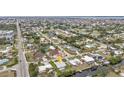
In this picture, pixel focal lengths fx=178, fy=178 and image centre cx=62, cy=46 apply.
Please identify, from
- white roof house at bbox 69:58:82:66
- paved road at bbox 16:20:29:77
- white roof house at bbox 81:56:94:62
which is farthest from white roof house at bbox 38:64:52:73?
white roof house at bbox 81:56:94:62

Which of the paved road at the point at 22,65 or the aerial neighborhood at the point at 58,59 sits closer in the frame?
the paved road at the point at 22,65

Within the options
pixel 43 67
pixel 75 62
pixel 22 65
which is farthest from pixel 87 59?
pixel 22 65

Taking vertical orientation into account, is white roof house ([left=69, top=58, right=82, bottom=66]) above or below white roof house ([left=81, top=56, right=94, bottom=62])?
below

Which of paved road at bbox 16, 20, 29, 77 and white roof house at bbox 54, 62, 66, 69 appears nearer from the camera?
paved road at bbox 16, 20, 29, 77

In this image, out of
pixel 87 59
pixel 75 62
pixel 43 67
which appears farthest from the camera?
pixel 87 59

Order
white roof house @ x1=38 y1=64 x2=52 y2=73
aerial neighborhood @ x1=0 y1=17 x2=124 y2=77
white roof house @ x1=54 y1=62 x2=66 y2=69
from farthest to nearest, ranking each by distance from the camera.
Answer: white roof house @ x1=54 y1=62 x2=66 y2=69 → white roof house @ x1=38 y1=64 x2=52 y2=73 → aerial neighborhood @ x1=0 y1=17 x2=124 y2=77

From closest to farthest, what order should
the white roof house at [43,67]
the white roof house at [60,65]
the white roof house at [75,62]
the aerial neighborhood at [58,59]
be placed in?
the aerial neighborhood at [58,59]
the white roof house at [43,67]
the white roof house at [60,65]
the white roof house at [75,62]

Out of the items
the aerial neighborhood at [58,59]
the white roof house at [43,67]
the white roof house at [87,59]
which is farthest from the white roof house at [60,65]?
the white roof house at [87,59]

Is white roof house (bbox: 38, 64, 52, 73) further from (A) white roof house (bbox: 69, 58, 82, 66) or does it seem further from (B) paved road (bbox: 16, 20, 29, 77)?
(A) white roof house (bbox: 69, 58, 82, 66)

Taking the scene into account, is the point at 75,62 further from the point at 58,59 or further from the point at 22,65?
the point at 22,65

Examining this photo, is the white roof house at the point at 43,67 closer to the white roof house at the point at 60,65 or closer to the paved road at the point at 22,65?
the white roof house at the point at 60,65
